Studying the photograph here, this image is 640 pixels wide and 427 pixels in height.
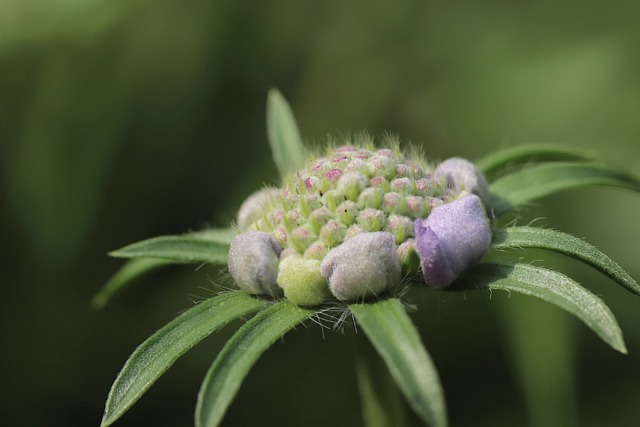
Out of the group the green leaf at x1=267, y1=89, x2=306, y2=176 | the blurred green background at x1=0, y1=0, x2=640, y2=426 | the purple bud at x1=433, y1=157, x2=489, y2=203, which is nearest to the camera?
the purple bud at x1=433, y1=157, x2=489, y2=203

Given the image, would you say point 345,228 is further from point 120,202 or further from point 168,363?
point 120,202

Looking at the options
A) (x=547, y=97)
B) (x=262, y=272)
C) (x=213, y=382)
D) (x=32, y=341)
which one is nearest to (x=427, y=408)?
(x=213, y=382)

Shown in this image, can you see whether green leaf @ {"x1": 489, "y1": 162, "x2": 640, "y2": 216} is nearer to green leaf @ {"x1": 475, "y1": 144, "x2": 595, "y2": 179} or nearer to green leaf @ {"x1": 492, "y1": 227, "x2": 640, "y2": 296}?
green leaf @ {"x1": 475, "y1": 144, "x2": 595, "y2": 179}

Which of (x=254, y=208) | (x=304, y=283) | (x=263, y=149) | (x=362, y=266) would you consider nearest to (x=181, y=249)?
(x=254, y=208)

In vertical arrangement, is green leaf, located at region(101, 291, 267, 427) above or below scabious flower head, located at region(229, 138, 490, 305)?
below

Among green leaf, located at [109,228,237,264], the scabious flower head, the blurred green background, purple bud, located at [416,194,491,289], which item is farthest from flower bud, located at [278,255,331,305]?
the blurred green background

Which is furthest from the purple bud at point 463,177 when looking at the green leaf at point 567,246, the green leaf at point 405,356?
the green leaf at point 405,356
